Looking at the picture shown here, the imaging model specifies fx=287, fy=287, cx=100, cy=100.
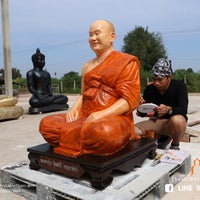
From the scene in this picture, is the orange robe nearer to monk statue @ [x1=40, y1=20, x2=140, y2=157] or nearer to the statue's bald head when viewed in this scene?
monk statue @ [x1=40, y1=20, x2=140, y2=157]

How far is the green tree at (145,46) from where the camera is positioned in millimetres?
28503

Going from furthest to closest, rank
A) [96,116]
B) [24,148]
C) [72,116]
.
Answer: [24,148] → [72,116] → [96,116]

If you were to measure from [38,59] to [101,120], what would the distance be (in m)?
5.88

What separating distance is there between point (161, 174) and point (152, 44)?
27692 mm

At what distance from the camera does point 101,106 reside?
2.56 meters

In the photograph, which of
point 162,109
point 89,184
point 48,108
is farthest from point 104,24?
point 48,108

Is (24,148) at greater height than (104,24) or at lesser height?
lesser

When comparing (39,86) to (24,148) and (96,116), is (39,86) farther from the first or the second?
(96,116)

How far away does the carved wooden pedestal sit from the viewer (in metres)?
2.16

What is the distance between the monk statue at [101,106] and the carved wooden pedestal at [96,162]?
0.06m

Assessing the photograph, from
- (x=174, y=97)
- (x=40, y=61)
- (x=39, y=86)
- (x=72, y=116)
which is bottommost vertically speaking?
(x=39, y=86)

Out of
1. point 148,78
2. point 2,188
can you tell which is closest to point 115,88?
point 2,188

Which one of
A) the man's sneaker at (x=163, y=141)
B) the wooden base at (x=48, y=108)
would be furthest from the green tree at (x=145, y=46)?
the man's sneaker at (x=163, y=141)

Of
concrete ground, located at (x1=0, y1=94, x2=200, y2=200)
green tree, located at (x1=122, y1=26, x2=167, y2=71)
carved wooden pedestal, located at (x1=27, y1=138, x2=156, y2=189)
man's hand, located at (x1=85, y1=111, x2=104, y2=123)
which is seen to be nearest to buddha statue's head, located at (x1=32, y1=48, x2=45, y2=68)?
concrete ground, located at (x1=0, y1=94, x2=200, y2=200)
